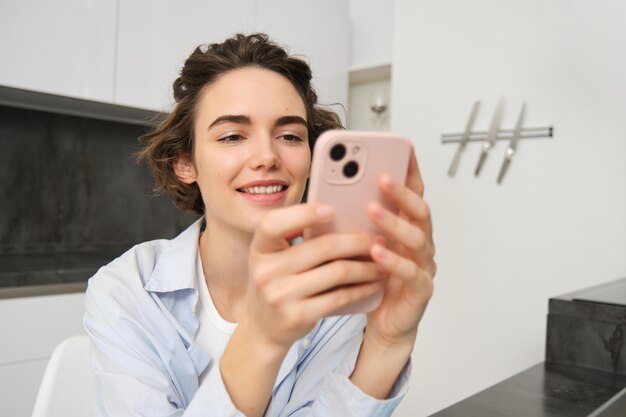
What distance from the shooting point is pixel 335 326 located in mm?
837

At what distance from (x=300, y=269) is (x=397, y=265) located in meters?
0.08

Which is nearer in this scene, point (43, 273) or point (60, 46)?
point (43, 273)

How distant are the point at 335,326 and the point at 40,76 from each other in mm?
1246

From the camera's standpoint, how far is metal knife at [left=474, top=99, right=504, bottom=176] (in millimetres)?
1834

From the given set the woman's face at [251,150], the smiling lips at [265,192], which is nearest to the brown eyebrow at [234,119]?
the woman's face at [251,150]

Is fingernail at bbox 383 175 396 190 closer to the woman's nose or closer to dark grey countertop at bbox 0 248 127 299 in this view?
the woman's nose

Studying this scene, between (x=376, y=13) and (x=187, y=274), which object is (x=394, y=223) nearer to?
(x=187, y=274)

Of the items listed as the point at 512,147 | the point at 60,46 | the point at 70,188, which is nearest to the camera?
the point at 60,46

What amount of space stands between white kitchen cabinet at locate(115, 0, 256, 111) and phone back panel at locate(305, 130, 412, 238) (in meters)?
1.46

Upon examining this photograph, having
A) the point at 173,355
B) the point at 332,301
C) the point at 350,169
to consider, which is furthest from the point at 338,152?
the point at 173,355

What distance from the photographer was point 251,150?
0.77 metres

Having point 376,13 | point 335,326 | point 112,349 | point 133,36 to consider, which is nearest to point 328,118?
point 335,326

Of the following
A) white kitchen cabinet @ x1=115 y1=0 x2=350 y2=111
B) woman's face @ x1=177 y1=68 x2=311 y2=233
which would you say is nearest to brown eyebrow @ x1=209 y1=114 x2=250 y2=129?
woman's face @ x1=177 y1=68 x2=311 y2=233

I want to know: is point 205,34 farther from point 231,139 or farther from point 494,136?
point 231,139
